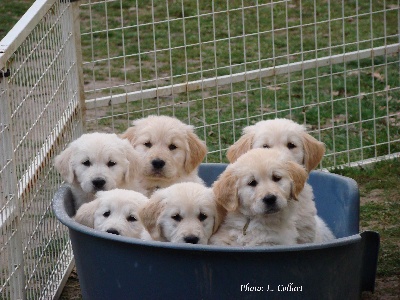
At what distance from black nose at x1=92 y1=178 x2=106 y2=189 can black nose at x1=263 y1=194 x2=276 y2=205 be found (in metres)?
1.18

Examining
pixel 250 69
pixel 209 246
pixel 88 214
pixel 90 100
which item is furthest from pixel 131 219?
pixel 250 69

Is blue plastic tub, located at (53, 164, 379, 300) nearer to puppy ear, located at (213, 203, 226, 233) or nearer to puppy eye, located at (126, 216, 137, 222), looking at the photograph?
puppy eye, located at (126, 216, 137, 222)

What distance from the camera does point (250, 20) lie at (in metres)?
11.4

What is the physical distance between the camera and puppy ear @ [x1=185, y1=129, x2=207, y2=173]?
19.9 ft

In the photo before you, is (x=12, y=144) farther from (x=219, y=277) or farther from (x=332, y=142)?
(x=332, y=142)

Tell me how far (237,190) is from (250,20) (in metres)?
6.63

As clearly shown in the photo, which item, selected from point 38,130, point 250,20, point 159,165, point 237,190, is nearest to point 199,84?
point 159,165

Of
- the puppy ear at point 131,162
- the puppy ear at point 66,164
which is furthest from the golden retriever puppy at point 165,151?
the puppy ear at point 66,164

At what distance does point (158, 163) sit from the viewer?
5934 mm

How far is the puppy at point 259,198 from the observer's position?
4.91m

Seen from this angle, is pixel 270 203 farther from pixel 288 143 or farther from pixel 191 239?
pixel 288 143

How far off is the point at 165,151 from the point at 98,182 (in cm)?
50

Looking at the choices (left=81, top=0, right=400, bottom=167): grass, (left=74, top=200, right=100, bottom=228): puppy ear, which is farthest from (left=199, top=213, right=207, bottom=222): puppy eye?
(left=81, top=0, right=400, bottom=167): grass

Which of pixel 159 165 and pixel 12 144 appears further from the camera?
pixel 159 165
